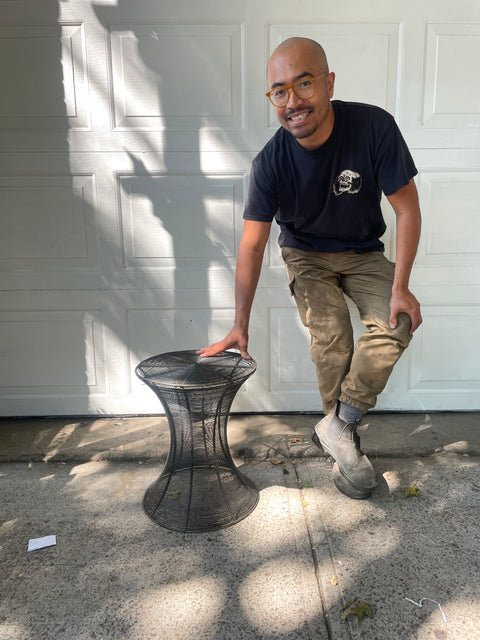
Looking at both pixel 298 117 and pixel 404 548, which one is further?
pixel 298 117

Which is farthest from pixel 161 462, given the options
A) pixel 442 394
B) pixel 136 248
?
pixel 442 394

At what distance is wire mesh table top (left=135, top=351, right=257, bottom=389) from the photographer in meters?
2.18

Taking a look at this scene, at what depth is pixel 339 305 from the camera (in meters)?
2.70

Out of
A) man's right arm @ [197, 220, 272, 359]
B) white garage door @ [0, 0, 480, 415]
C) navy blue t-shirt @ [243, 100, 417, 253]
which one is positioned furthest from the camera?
white garage door @ [0, 0, 480, 415]

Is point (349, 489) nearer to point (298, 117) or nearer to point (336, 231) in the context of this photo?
point (336, 231)

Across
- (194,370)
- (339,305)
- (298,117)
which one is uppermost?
(298,117)

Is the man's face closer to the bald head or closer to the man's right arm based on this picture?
the bald head

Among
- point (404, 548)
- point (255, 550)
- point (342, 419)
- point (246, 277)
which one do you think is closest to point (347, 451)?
point (342, 419)

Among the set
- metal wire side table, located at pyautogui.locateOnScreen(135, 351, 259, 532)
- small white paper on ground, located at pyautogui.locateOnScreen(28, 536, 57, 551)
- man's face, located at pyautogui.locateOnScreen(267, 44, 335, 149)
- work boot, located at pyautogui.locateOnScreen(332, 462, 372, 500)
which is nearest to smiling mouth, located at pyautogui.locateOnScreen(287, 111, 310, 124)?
man's face, located at pyautogui.locateOnScreen(267, 44, 335, 149)

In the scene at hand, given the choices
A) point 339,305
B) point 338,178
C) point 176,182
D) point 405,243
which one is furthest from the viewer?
point 176,182

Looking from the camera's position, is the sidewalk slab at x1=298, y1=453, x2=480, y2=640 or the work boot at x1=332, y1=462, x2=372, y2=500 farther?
the work boot at x1=332, y1=462, x2=372, y2=500

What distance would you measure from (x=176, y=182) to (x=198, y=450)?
165 cm

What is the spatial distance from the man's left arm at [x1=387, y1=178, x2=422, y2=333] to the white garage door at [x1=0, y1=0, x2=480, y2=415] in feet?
3.04

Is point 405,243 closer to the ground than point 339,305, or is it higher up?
higher up
